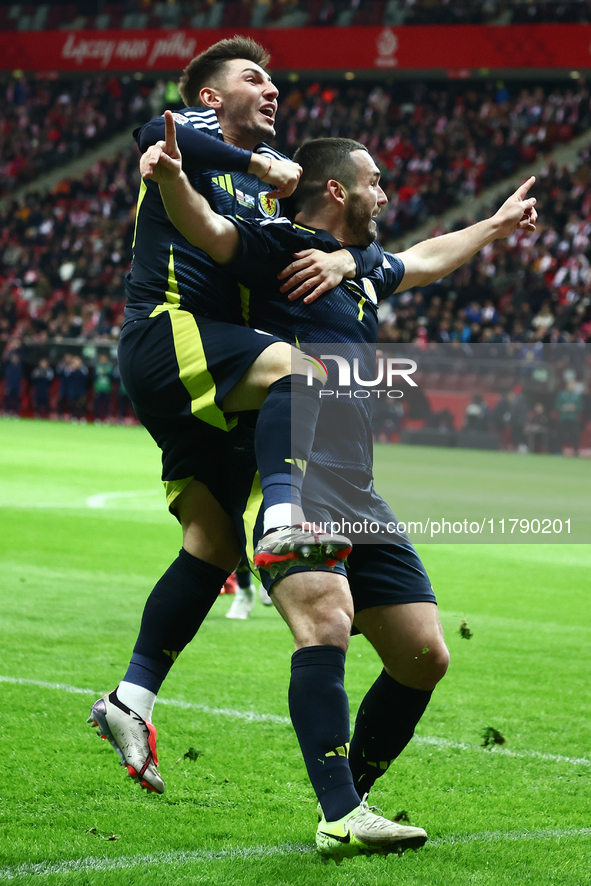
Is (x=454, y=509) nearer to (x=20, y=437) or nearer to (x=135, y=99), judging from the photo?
(x=20, y=437)

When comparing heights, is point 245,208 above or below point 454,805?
above


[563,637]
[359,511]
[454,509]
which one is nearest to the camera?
[359,511]

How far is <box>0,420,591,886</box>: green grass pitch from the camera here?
302cm

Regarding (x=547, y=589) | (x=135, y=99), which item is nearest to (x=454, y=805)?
(x=547, y=589)

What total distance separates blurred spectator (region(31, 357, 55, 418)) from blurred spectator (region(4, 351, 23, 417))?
0.37 metres

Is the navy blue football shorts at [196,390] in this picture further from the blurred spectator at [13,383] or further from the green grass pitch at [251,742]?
the blurred spectator at [13,383]

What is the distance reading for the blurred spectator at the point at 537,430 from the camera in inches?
773

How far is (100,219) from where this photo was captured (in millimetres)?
33594

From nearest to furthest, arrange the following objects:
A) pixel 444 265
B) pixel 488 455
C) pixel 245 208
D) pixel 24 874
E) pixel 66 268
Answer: pixel 24 874, pixel 245 208, pixel 444 265, pixel 488 455, pixel 66 268

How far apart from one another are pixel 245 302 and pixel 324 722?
1344mm

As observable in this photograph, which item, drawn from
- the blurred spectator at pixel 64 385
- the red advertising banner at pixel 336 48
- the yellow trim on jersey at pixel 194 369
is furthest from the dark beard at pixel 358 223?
the red advertising banner at pixel 336 48

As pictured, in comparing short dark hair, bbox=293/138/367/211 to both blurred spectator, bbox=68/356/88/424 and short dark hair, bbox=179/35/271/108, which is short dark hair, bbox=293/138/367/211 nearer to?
short dark hair, bbox=179/35/271/108

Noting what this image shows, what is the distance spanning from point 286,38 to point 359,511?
3259cm

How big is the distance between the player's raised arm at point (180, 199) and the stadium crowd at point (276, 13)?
1174 inches
